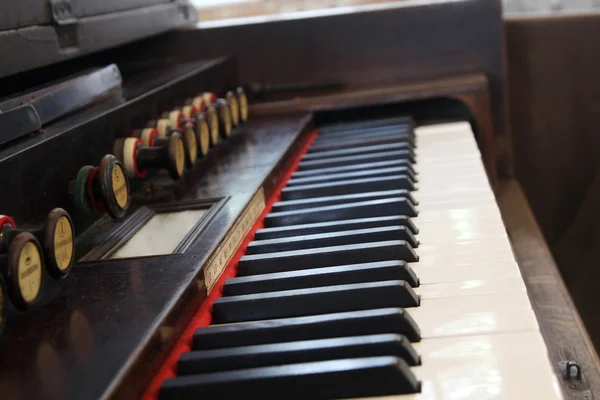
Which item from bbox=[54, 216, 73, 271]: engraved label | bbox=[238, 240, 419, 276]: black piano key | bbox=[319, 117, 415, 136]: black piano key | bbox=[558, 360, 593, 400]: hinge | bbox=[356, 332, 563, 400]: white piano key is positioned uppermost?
bbox=[54, 216, 73, 271]: engraved label

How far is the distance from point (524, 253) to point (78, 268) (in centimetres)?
127

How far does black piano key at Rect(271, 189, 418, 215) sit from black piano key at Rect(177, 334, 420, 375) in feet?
2.10

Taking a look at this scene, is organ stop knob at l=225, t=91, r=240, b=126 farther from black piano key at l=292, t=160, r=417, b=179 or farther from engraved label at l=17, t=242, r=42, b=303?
engraved label at l=17, t=242, r=42, b=303

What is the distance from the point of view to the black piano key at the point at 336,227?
1391mm

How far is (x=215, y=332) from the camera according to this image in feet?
3.30

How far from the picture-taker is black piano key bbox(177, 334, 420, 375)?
3.00 feet

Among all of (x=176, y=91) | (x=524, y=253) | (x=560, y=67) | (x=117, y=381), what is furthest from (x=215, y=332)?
(x=560, y=67)

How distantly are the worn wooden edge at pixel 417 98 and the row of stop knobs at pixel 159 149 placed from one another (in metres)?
0.21

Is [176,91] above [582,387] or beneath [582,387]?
above

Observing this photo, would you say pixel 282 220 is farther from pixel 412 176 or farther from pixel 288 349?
pixel 288 349

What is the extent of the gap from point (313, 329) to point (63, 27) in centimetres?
93

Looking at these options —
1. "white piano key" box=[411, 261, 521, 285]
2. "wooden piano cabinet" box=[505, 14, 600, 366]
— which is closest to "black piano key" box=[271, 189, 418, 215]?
"white piano key" box=[411, 261, 521, 285]

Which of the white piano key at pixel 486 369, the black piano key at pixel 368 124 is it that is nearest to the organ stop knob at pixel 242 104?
the black piano key at pixel 368 124

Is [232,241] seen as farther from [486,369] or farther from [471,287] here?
[486,369]
